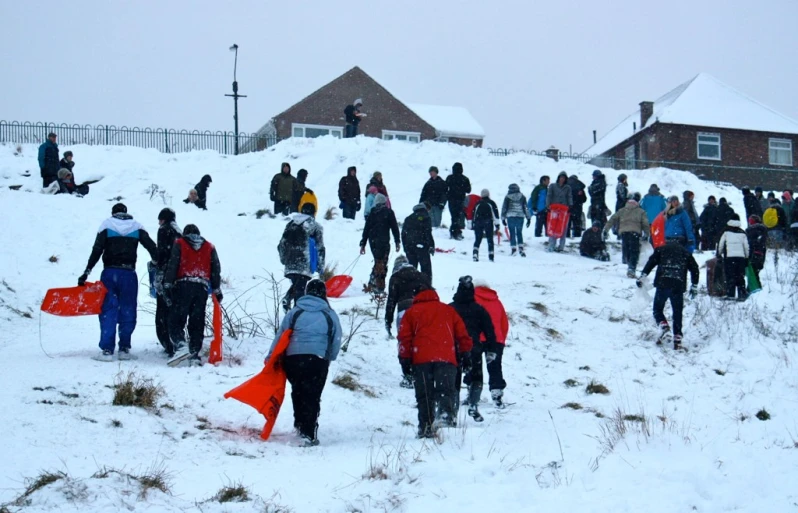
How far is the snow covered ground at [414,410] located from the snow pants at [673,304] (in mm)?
449

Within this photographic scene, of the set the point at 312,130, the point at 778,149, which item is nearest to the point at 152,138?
the point at 312,130

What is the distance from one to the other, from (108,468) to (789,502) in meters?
5.16

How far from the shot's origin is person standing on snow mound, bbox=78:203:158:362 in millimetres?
9469

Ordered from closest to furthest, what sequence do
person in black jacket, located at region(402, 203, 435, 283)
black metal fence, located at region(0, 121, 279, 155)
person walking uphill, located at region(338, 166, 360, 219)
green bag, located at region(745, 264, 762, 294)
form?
person in black jacket, located at region(402, 203, 435, 283), green bag, located at region(745, 264, 762, 294), person walking uphill, located at region(338, 166, 360, 219), black metal fence, located at region(0, 121, 279, 155)

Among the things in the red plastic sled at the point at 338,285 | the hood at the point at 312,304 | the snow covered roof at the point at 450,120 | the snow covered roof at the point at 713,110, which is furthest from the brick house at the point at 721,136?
the hood at the point at 312,304

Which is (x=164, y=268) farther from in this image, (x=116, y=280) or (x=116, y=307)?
(x=116, y=307)

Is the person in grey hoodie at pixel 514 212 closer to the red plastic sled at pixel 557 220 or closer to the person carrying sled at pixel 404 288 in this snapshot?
the red plastic sled at pixel 557 220

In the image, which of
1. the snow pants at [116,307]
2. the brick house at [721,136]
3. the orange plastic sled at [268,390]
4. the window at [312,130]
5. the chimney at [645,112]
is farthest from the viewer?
the chimney at [645,112]

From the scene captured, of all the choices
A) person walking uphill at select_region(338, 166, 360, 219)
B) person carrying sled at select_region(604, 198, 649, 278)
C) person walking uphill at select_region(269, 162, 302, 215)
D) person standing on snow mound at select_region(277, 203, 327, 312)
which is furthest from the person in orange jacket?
person walking uphill at select_region(269, 162, 302, 215)

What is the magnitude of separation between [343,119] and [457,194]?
77.9ft

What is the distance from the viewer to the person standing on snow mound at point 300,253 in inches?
419

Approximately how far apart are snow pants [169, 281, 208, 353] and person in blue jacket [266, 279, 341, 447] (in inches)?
74.1

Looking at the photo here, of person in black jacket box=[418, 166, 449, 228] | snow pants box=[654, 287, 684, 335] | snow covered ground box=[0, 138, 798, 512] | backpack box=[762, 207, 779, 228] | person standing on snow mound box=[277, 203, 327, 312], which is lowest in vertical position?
snow covered ground box=[0, 138, 798, 512]

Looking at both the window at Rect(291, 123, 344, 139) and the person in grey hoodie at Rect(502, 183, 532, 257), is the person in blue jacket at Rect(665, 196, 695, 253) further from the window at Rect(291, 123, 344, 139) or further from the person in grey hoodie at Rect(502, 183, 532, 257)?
the window at Rect(291, 123, 344, 139)
